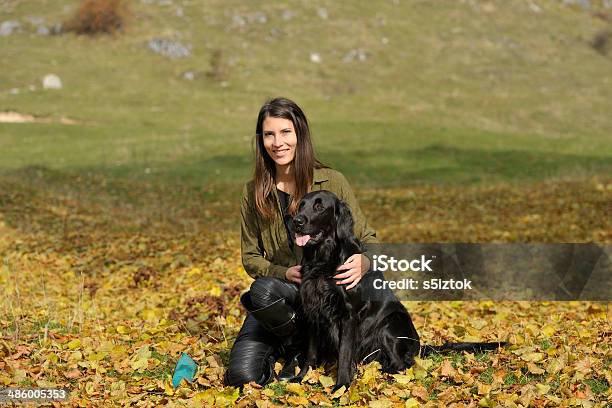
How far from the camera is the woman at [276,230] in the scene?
6406 millimetres

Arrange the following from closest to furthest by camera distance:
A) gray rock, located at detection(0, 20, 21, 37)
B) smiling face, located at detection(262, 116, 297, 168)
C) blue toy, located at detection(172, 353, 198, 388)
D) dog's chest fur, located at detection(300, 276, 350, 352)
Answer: dog's chest fur, located at detection(300, 276, 350, 352), smiling face, located at detection(262, 116, 297, 168), blue toy, located at detection(172, 353, 198, 388), gray rock, located at detection(0, 20, 21, 37)

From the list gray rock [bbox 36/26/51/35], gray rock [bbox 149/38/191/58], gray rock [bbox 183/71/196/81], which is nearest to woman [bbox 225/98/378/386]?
gray rock [bbox 183/71/196/81]

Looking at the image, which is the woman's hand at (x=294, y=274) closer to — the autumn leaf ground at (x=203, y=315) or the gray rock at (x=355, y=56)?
the autumn leaf ground at (x=203, y=315)

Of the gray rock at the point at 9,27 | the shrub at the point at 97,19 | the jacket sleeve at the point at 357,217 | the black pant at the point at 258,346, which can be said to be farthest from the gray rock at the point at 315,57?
the black pant at the point at 258,346

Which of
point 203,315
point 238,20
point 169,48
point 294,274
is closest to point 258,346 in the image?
point 294,274

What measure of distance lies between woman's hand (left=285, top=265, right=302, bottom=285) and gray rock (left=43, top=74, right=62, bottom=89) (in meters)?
53.8

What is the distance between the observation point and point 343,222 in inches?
229

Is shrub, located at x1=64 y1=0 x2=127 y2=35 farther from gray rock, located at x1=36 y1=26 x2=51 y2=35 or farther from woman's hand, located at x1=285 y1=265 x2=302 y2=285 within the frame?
woman's hand, located at x1=285 y1=265 x2=302 y2=285

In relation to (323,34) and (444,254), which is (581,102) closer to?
(323,34)

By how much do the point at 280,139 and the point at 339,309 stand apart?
67.3 inches

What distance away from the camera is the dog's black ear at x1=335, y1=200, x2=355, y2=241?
5801 mm

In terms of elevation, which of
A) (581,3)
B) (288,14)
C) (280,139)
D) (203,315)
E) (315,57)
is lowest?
(203,315)

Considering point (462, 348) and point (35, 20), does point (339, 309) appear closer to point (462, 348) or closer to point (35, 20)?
point (462, 348)

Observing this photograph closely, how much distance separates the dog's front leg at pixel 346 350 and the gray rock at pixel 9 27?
242 feet
